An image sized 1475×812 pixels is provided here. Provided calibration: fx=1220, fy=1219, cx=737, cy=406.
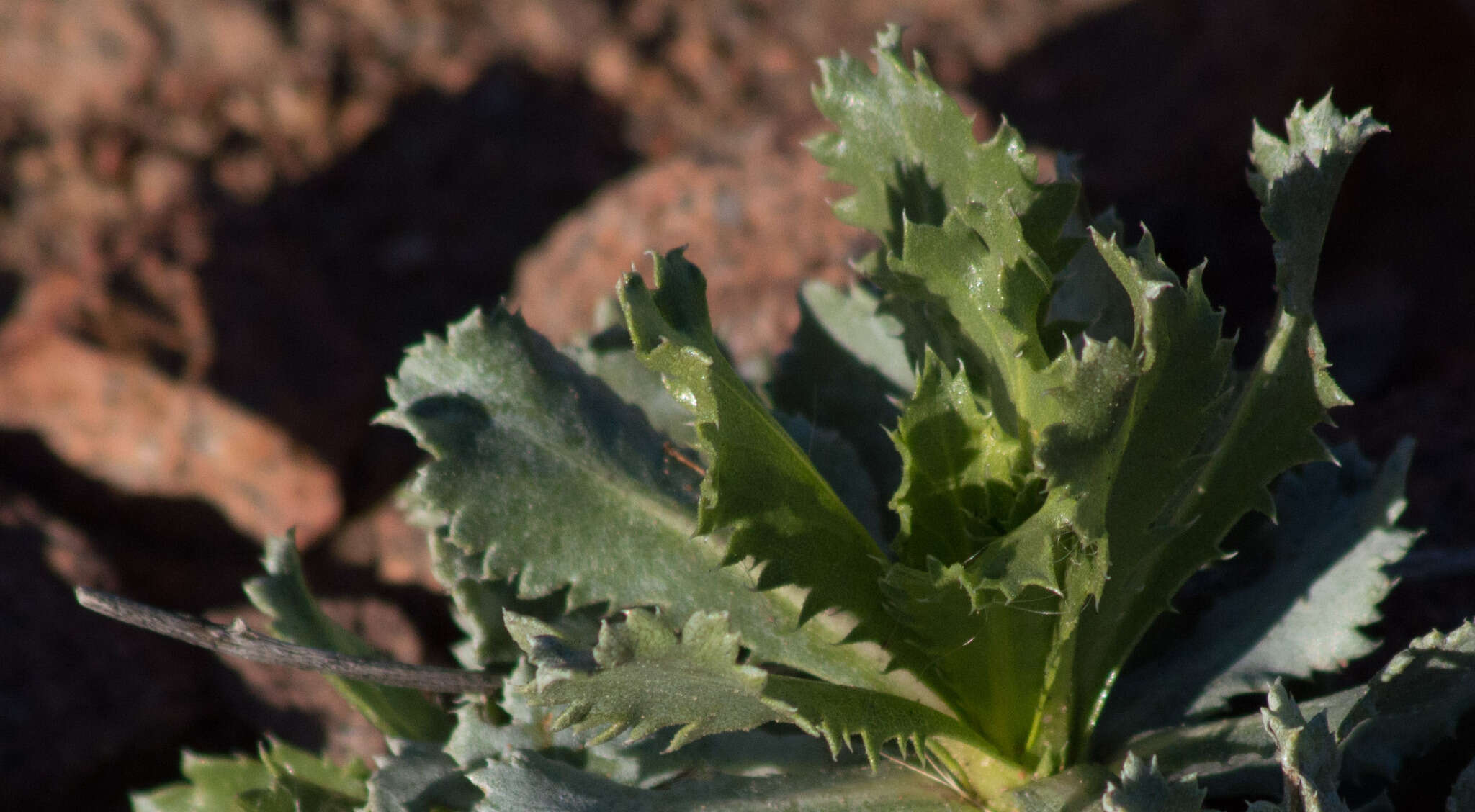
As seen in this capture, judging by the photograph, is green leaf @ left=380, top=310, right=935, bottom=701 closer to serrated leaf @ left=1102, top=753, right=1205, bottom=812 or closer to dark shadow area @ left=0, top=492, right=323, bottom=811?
serrated leaf @ left=1102, top=753, right=1205, bottom=812

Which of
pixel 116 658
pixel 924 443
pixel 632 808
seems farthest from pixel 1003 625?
pixel 116 658

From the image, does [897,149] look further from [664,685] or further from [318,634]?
[318,634]

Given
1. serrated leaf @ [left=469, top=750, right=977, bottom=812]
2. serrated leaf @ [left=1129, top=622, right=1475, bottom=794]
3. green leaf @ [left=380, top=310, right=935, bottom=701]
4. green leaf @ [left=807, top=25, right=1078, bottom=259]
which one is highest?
green leaf @ [left=807, top=25, right=1078, bottom=259]

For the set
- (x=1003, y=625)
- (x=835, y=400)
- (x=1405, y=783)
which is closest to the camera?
(x=1003, y=625)

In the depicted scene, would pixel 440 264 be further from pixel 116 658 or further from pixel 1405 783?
pixel 1405 783

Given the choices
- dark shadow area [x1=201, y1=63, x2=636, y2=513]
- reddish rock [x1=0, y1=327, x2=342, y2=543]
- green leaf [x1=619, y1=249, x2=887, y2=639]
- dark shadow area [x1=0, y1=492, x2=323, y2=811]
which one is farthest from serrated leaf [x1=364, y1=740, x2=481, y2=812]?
dark shadow area [x1=201, y1=63, x2=636, y2=513]

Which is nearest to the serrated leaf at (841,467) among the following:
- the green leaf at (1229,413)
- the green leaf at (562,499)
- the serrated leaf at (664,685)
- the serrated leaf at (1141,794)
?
the green leaf at (562,499)
